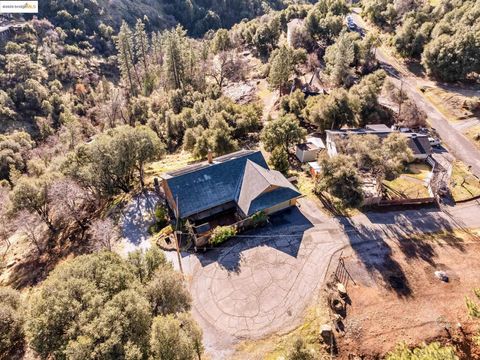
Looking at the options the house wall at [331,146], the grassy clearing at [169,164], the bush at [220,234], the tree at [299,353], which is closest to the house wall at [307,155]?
the house wall at [331,146]

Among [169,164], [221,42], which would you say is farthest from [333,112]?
[221,42]

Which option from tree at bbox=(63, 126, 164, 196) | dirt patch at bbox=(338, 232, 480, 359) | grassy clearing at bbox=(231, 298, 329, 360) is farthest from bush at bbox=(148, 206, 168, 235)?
dirt patch at bbox=(338, 232, 480, 359)

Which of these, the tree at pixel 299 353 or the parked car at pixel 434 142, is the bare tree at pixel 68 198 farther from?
the parked car at pixel 434 142

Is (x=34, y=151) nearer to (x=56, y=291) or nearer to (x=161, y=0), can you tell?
(x=56, y=291)

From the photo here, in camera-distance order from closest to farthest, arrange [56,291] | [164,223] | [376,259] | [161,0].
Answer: [56,291], [376,259], [164,223], [161,0]

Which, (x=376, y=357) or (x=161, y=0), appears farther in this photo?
(x=161, y=0)

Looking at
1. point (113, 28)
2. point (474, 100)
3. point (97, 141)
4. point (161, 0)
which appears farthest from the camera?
point (161, 0)

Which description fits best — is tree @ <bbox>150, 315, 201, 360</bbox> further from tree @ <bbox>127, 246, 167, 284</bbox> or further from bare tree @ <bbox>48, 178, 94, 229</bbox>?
bare tree @ <bbox>48, 178, 94, 229</bbox>

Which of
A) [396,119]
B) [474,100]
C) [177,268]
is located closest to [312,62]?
[396,119]
